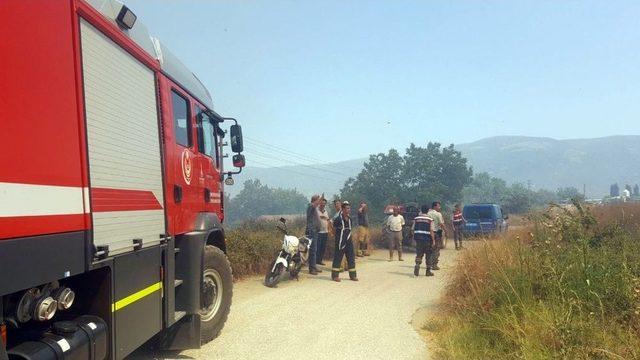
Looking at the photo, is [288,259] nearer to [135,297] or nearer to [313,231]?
[313,231]

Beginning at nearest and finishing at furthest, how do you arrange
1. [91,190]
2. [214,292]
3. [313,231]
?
1. [91,190]
2. [214,292]
3. [313,231]

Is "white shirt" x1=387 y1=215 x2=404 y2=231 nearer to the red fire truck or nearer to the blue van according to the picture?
the blue van

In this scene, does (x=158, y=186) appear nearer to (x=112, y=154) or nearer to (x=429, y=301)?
(x=112, y=154)

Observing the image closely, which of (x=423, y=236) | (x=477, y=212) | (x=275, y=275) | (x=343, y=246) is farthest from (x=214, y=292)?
(x=477, y=212)

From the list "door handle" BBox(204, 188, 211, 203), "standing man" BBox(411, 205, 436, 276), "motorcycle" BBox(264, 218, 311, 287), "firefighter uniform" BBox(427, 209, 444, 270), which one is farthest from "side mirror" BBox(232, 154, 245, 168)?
"firefighter uniform" BBox(427, 209, 444, 270)

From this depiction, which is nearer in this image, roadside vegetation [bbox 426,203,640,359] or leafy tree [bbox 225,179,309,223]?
roadside vegetation [bbox 426,203,640,359]

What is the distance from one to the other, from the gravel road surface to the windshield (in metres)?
11.3

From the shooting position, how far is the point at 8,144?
8.00 feet

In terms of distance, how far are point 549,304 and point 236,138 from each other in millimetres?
4804

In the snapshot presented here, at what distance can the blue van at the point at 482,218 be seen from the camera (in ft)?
66.0

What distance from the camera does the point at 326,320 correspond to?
21.8 feet

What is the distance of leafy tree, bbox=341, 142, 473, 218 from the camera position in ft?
179

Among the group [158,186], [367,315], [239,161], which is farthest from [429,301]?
[158,186]

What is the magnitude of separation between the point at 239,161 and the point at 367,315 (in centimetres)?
310
